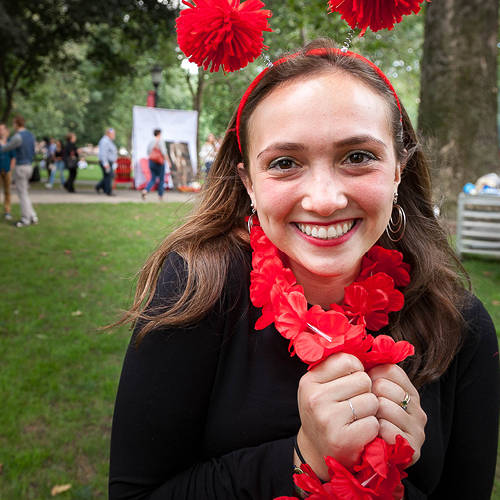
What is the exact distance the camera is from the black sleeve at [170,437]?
4.96 feet

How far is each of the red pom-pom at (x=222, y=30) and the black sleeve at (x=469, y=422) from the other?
1288 mm

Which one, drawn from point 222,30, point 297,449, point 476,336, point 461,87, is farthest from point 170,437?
point 461,87

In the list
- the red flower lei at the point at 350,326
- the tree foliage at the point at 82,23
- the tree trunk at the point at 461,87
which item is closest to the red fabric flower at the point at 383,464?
the red flower lei at the point at 350,326

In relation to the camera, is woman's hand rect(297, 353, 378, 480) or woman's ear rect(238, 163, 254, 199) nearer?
woman's hand rect(297, 353, 378, 480)

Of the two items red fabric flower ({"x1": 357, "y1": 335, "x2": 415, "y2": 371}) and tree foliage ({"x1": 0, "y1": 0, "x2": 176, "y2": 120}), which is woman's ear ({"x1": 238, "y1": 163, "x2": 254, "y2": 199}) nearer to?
red fabric flower ({"x1": 357, "y1": 335, "x2": 415, "y2": 371})

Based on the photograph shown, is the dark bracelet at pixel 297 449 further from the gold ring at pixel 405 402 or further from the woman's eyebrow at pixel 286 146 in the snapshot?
the woman's eyebrow at pixel 286 146

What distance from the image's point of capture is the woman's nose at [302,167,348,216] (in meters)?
1.45

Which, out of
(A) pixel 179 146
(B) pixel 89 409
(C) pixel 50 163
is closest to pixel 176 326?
(B) pixel 89 409

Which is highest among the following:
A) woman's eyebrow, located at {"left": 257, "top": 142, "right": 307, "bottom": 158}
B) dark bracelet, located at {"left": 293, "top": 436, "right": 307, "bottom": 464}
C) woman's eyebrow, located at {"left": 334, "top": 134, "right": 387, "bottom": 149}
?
woman's eyebrow, located at {"left": 334, "top": 134, "right": 387, "bottom": 149}

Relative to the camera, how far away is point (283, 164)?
1526mm

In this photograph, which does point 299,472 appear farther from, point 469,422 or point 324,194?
point 324,194

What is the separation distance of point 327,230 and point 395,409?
547mm

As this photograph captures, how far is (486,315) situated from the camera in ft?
6.11

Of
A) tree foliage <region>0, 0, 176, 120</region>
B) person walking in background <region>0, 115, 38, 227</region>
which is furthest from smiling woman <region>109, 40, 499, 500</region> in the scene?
tree foliage <region>0, 0, 176, 120</region>
